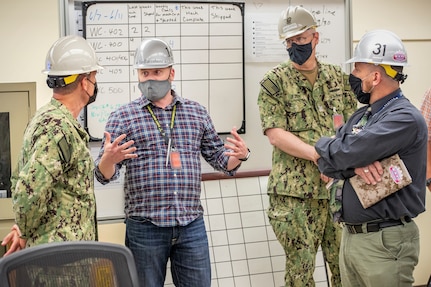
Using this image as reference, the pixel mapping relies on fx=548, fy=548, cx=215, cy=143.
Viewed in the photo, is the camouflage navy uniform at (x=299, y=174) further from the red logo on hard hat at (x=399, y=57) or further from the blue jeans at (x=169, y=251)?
the red logo on hard hat at (x=399, y=57)

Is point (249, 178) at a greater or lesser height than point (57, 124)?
lesser

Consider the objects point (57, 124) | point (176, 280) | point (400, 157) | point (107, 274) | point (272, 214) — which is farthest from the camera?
point (272, 214)

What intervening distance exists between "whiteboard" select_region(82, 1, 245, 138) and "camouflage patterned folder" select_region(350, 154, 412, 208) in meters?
1.31

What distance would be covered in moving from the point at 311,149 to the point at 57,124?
134 cm

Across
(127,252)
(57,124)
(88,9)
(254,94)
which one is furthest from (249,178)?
(127,252)

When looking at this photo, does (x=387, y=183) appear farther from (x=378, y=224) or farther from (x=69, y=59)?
(x=69, y=59)

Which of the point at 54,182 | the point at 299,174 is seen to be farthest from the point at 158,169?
the point at 299,174

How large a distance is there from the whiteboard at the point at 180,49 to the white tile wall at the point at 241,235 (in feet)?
1.29

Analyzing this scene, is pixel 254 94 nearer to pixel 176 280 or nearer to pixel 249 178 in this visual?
pixel 249 178

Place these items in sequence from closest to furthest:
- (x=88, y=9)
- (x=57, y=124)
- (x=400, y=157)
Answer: (x=57, y=124) → (x=400, y=157) → (x=88, y=9)

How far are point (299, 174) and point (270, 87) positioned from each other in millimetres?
500

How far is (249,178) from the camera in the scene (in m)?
3.55

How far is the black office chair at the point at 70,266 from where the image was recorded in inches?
61.1

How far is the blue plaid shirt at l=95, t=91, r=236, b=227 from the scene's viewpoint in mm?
2689
